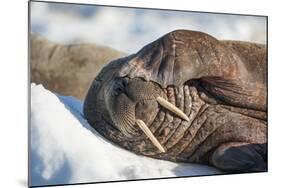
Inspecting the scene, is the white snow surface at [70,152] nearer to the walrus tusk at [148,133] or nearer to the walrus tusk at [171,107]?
the walrus tusk at [148,133]

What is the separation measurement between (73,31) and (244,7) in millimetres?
1329

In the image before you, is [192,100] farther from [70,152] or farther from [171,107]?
[70,152]

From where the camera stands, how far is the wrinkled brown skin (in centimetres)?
344

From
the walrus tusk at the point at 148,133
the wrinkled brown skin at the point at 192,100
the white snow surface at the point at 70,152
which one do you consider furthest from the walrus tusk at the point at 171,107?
the white snow surface at the point at 70,152

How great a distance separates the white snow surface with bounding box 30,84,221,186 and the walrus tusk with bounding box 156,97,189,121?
0.36 metres

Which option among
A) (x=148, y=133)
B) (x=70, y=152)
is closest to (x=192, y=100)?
(x=148, y=133)

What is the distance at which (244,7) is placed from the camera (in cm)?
379

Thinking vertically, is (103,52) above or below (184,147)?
above

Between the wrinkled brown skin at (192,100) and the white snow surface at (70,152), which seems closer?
the white snow surface at (70,152)

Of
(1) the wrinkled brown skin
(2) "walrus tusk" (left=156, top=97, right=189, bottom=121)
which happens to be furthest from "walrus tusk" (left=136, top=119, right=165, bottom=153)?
(2) "walrus tusk" (left=156, top=97, right=189, bottom=121)

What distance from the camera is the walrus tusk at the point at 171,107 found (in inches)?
137

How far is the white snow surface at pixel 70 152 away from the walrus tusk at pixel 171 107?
361 mm
